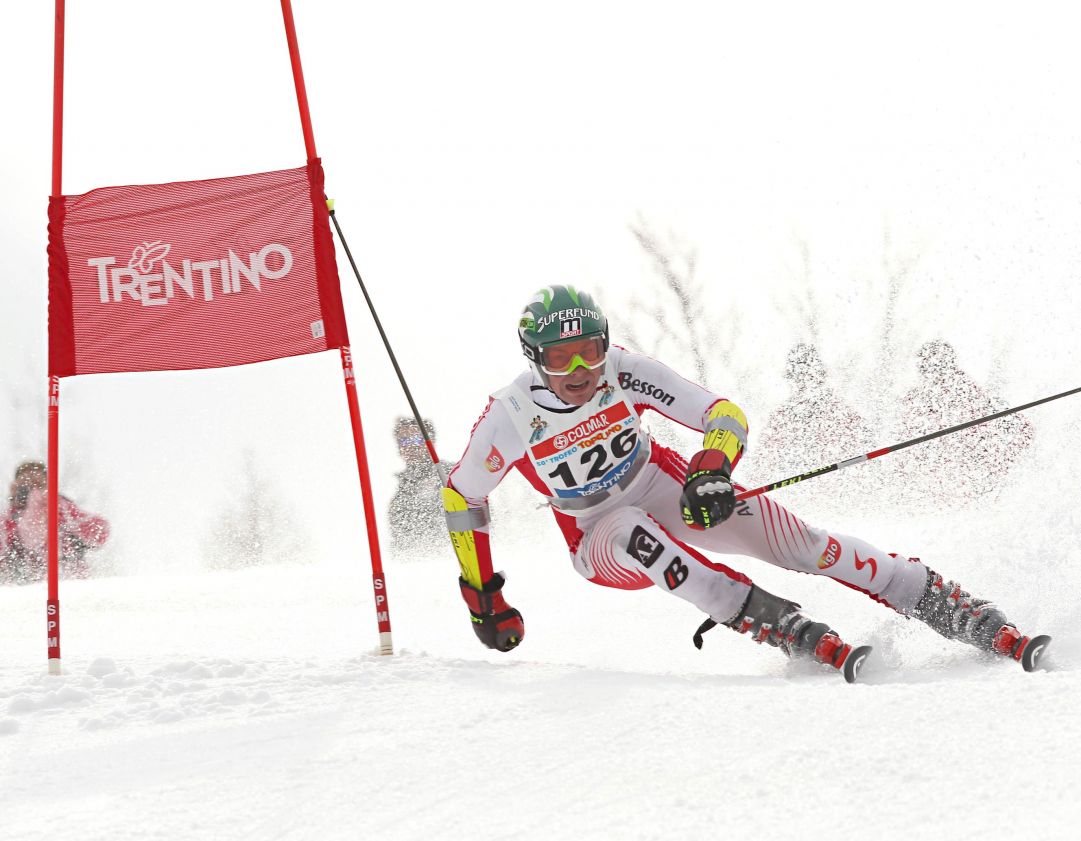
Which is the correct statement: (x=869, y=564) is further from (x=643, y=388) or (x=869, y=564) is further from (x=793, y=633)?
(x=643, y=388)

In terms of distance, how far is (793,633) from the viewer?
3314 mm

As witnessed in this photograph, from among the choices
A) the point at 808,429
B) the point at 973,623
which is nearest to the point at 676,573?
the point at 973,623

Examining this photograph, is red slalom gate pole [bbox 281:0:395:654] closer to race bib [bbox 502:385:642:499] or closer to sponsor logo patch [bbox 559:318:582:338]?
race bib [bbox 502:385:642:499]

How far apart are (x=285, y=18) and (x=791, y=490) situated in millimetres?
5215

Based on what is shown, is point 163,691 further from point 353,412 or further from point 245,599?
point 245,599

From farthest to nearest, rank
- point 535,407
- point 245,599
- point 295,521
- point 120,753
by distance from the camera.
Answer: point 295,521, point 245,599, point 535,407, point 120,753

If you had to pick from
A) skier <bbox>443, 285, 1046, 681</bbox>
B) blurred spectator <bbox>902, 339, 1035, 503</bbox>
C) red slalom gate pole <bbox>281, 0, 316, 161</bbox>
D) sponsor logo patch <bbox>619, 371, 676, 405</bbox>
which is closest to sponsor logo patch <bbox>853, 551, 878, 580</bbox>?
skier <bbox>443, 285, 1046, 681</bbox>

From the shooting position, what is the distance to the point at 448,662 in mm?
3666

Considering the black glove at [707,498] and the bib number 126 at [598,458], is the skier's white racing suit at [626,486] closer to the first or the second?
the bib number 126 at [598,458]

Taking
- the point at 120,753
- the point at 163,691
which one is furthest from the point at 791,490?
the point at 120,753

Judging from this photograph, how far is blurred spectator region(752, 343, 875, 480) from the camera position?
25.0 ft

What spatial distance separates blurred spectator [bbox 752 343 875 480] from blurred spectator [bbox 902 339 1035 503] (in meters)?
0.41

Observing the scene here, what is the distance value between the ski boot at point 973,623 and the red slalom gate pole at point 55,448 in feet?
10.7

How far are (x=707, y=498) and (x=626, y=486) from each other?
23.6 inches
